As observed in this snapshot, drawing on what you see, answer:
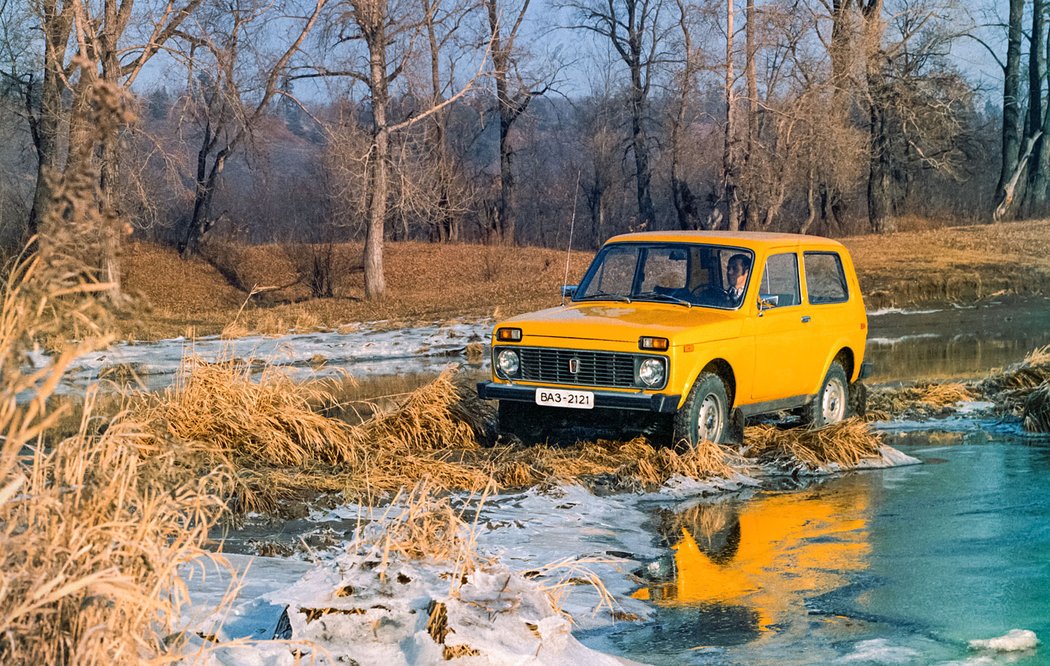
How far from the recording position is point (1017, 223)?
4184cm

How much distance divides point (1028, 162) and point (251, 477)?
1962 inches

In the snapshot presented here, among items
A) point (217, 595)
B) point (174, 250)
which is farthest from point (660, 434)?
point (174, 250)

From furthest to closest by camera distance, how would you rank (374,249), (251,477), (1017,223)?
(1017,223) < (374,249) < (251,477)

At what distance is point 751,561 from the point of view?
7797 millimetres

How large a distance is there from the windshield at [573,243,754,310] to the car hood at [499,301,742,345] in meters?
0.19

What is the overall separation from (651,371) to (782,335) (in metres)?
1.88

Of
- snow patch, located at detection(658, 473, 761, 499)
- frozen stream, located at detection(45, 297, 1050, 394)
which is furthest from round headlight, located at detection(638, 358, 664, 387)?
frozen stream, located at detection(45, 297, 1050, 394)

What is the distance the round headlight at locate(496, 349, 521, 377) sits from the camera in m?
11.1

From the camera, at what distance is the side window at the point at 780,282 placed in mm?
11734

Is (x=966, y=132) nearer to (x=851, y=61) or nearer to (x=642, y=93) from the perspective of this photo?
(x=642, y=93)

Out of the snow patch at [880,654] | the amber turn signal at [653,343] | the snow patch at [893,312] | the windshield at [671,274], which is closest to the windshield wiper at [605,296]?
the windshield at [671,274]

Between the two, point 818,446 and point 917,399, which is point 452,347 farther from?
point 818,446

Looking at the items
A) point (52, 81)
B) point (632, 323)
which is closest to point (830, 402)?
point (632, 323)

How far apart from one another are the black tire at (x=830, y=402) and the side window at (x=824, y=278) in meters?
0.65
